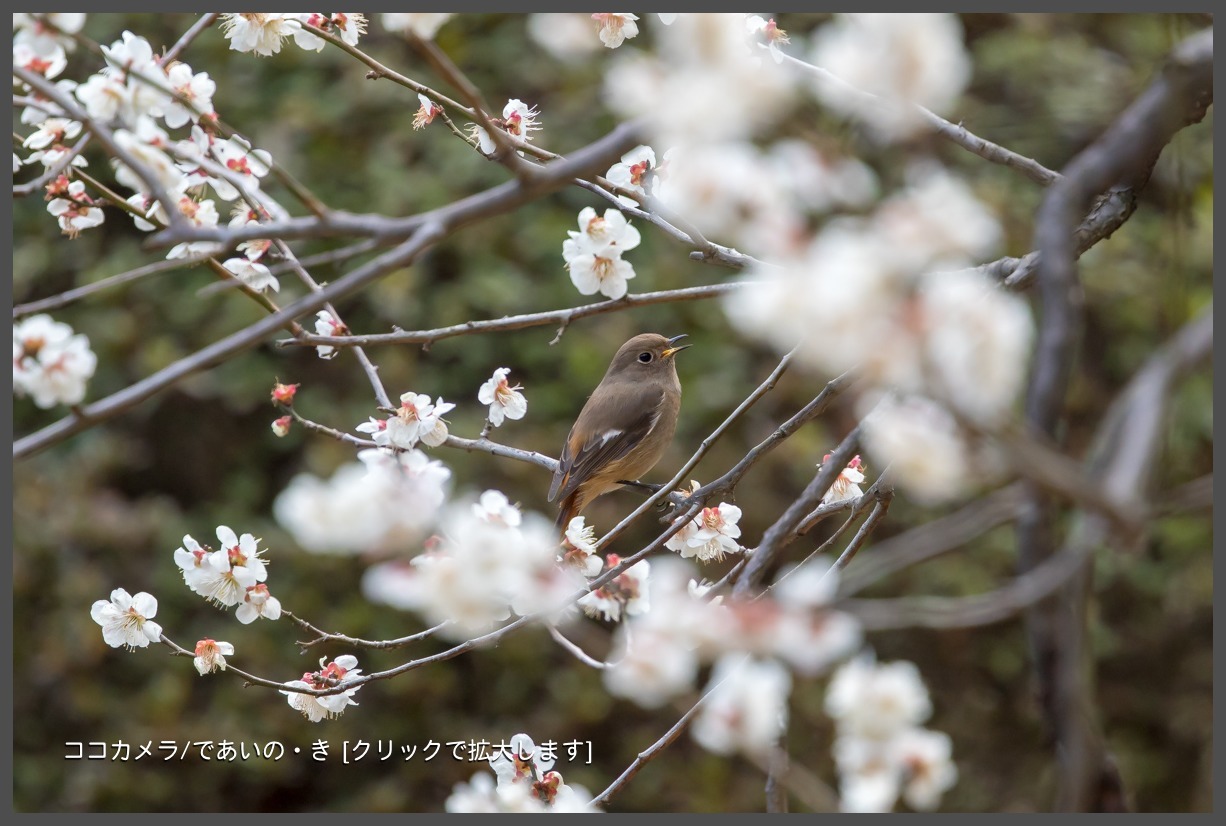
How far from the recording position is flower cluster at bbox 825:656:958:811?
1.05 m

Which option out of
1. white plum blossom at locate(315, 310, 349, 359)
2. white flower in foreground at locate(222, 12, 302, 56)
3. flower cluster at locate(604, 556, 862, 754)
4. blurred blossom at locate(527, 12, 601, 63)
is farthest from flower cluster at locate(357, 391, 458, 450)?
flower cluster at locate(604, 556, 862, 754)

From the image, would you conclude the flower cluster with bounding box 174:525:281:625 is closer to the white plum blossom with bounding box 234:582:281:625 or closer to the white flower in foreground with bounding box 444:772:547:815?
the white plum blossom with bounding box 234:582:281:625

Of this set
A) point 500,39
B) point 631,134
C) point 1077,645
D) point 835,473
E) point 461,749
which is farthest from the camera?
point 500,39

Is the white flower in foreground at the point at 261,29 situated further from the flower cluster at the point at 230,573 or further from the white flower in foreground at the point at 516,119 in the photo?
the flower cluster at the point at 230,573

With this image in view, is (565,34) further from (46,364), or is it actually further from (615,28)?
(615,28)

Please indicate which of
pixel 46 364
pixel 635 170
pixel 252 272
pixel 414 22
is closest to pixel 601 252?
pixel 635 170

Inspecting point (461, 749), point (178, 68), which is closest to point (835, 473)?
point (178, 68)

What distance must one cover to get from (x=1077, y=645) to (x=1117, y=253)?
323 cm

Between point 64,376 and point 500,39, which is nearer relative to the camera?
point 64,376

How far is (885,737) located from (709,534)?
119 centimetres

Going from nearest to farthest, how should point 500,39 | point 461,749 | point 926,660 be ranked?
point 461,749 → point 926,660 → point 500,39

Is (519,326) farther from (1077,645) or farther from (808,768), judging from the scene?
(808,768)

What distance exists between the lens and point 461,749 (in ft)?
12.0

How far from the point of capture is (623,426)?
3.40 meters
